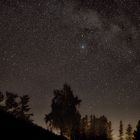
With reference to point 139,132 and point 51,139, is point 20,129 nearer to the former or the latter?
point 51,139

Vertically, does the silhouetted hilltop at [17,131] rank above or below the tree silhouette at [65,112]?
below

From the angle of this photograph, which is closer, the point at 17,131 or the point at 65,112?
the point at 17,131

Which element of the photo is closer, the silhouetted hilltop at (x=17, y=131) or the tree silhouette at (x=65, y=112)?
the silhouetted hilltop at (x=17, y=131)

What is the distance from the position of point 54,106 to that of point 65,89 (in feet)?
14.8

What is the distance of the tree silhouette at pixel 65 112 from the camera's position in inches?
2260

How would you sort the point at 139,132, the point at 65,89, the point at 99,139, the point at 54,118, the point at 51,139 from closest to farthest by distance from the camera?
1. the point at 51,139
2. the point at 99,139
3. the point at 139,132
4. the point at 54,118
5. the point at 65,89

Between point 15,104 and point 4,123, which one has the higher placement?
point 15,104

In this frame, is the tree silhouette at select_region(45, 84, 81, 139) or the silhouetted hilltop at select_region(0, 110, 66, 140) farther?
the tree silhouette at select_region(45, 84, 81, 139)

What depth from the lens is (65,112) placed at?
191 ft

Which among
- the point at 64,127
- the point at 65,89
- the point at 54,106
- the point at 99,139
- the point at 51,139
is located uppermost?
the point at 65,89

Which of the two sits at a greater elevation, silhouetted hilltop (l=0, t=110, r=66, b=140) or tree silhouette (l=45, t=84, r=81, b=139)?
tree silhouette (l=45, t=84, r=81, b=139)

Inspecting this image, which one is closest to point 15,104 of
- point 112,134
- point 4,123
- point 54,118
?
point 54,118

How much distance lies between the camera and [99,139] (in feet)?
121

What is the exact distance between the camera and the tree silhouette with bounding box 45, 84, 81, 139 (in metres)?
57.4
